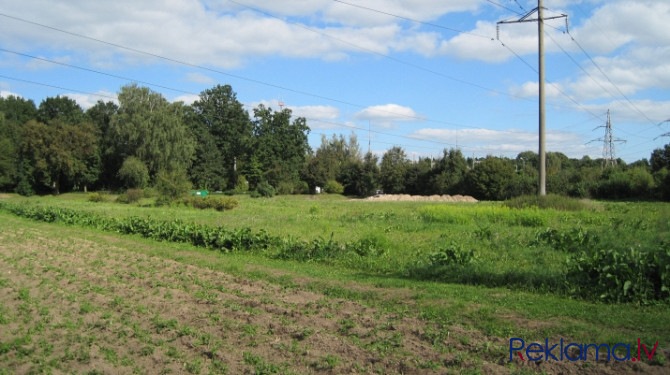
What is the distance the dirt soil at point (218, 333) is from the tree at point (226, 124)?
76.0 metres

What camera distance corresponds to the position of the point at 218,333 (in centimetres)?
771

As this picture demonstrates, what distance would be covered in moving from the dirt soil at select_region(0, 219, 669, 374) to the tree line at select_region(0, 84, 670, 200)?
154 ft

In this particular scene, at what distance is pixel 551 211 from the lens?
2430cm

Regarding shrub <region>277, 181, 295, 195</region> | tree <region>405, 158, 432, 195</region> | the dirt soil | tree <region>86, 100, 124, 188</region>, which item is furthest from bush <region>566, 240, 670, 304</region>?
tree <region>86, 100, 124, 188</region>

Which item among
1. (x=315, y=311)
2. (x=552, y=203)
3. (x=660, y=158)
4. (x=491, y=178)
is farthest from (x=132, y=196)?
(x=660, y=158)

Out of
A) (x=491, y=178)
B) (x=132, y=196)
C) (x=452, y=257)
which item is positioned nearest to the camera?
(x=452, y=257)

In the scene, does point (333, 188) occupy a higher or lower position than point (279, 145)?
lower

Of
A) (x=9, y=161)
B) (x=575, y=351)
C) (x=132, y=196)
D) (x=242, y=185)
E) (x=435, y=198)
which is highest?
(x=9, y=161)

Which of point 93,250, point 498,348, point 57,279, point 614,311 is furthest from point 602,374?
point 93,250

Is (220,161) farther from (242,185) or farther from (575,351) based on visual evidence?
(575,351)

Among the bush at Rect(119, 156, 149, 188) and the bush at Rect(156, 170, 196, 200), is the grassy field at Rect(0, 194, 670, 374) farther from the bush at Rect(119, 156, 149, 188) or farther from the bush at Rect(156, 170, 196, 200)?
the bush at Rect(119, 156, 149, 188)

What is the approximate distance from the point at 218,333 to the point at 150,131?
65.8 metres

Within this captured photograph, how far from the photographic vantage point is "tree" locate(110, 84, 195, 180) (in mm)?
68312

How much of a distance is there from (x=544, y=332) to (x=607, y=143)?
66970 millimetres
